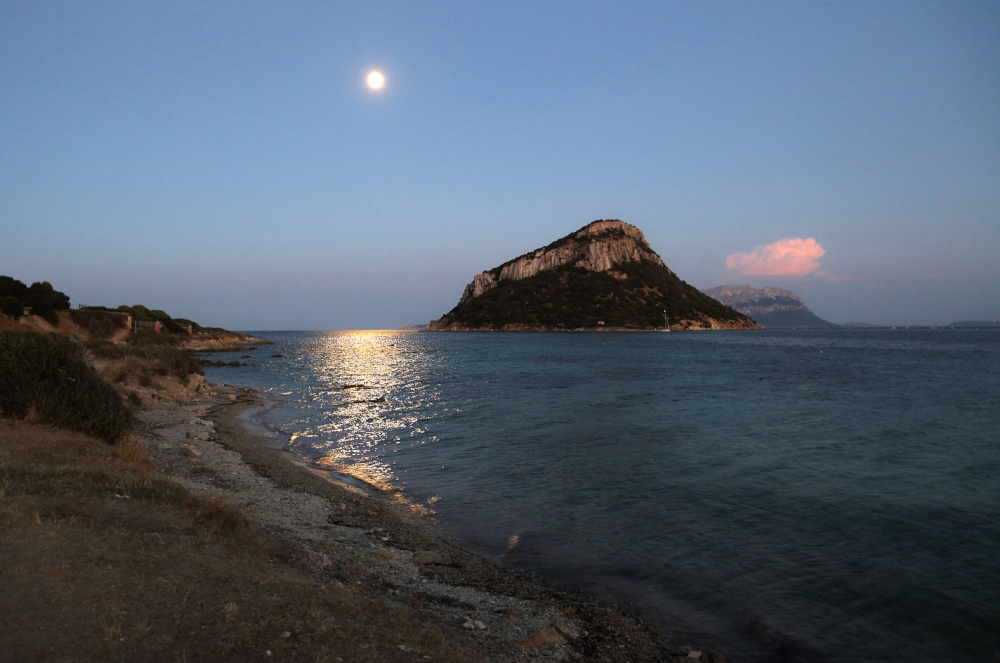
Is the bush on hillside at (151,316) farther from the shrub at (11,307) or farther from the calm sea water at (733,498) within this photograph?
the calm sea water at (733,498)

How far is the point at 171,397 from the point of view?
1134 inches

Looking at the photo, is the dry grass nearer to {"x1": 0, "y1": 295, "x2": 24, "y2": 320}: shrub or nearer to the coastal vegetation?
the coastal vegetation

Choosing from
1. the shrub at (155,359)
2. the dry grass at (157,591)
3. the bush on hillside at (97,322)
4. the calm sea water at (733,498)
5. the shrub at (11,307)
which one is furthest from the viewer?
the bush on hillside at (97,322)

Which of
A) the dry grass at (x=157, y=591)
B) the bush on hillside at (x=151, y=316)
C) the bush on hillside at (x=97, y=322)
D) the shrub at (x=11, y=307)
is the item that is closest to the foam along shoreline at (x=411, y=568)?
the dry grass at (x=157, y=591)

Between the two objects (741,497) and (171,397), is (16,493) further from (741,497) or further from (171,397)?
(171,397)

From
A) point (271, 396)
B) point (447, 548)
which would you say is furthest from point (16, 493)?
point (271, 396)

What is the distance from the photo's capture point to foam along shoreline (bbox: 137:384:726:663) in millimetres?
7070

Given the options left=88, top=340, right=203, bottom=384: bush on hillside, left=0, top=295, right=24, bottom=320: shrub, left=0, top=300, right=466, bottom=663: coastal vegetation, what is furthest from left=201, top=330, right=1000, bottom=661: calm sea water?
left=0, top=295, right=24, bottom=320: shrub

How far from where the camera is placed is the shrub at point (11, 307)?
44.5 metres

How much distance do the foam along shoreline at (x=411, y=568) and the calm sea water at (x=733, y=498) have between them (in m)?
0.71

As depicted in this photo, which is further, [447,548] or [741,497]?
[741,497]

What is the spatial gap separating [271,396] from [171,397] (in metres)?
8.50

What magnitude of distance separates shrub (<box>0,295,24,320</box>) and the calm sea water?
2821cm

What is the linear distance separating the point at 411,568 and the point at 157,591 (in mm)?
4302
